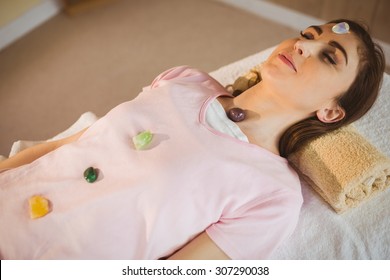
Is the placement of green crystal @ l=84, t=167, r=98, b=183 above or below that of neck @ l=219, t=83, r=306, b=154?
above

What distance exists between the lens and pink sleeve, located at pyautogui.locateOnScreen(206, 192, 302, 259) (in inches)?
35.5

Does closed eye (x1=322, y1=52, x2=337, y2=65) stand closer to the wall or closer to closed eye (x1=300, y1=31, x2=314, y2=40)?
closed eye (x1=300, y1=31, x2=314, y2=40)

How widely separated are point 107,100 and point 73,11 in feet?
2.87

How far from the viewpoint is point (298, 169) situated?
3.66 ft

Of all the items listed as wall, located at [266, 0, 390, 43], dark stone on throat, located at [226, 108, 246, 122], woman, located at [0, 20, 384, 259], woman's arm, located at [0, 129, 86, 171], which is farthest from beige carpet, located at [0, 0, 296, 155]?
dark stone on throat, located at [226, 108, 246, 122]

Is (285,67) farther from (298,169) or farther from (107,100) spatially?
(107,100)

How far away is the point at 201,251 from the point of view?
0.91 metres

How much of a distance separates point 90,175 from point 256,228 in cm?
43

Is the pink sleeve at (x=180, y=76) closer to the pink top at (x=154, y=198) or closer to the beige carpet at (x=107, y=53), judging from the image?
the pink top at (x=154, y=198)

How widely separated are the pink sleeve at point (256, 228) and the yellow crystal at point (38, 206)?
1.32ft

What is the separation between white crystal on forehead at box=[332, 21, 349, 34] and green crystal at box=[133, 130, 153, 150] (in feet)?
1.87

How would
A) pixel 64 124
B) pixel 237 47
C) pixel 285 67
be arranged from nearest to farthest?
pixel 285 67 → pixel 64 124 → pixel 237 47

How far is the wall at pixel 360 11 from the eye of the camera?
197 cm
